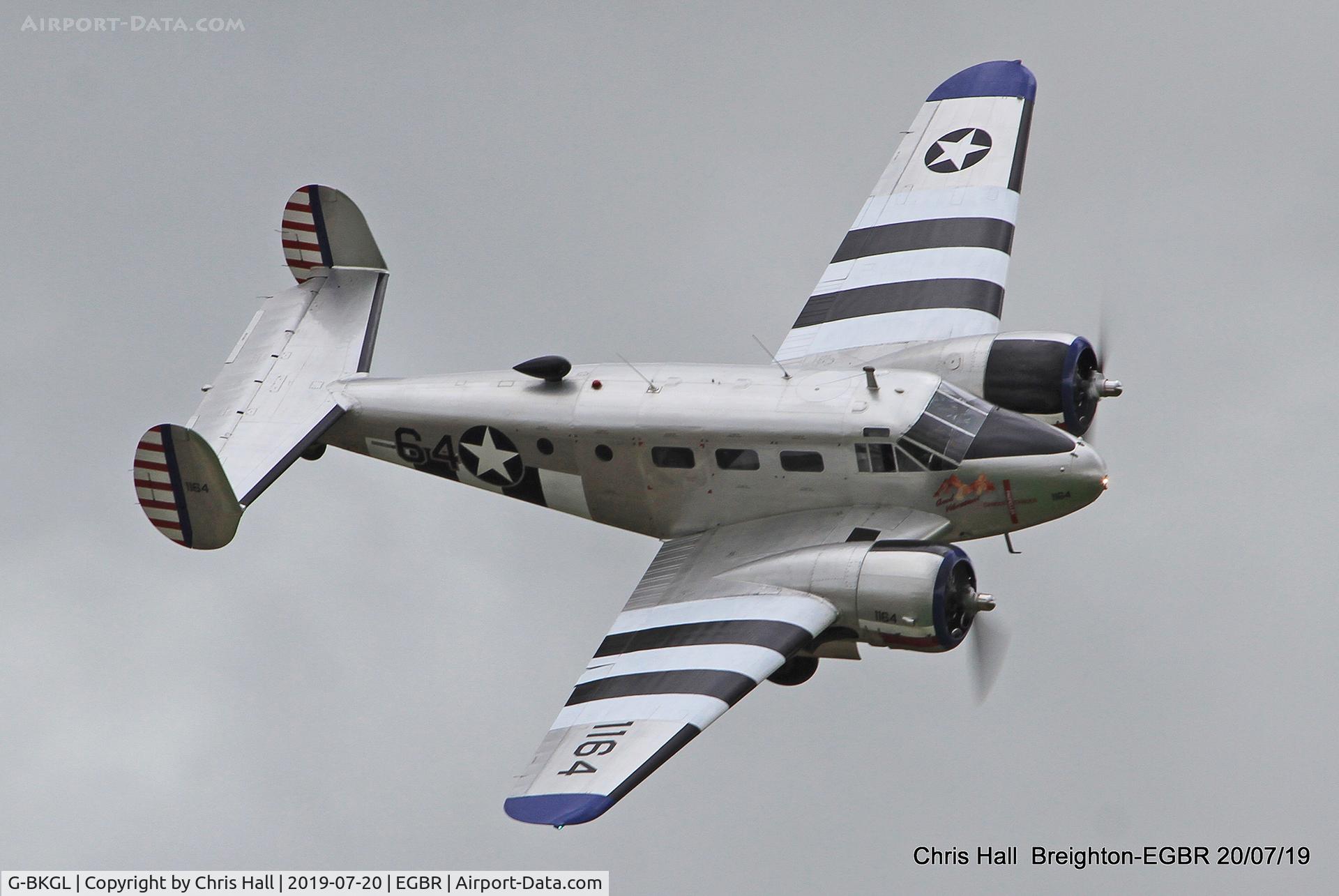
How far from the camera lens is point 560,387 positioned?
32.2 meters

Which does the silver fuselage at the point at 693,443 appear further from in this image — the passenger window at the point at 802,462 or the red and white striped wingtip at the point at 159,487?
the red and white striped wingtip at the point at 159,487

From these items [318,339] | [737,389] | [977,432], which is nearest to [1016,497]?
[977,432]

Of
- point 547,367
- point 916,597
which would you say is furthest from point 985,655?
point 547,367

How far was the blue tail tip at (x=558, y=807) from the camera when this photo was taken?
26.4m

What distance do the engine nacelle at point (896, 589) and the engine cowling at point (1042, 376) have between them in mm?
3518

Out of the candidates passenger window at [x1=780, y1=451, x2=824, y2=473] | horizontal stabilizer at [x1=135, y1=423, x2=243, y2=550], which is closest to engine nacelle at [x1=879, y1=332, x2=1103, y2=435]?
passenger window at [x1=780, y1=451, x2=824, y2=473]

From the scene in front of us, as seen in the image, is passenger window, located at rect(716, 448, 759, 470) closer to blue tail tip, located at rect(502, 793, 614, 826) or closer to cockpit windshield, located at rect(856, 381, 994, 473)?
cockpit windshield, located at rect(856, 381, 994, 473)

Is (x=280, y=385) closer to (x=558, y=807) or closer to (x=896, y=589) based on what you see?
(x=558, y=807)

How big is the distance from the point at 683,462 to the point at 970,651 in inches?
184

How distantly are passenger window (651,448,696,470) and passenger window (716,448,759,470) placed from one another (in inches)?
15.5

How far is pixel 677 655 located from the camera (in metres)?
29.0

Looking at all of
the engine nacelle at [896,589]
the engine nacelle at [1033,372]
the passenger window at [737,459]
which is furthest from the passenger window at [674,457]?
the engine nacelle at [1033,372]

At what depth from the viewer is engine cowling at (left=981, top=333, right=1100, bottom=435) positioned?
31.8 m

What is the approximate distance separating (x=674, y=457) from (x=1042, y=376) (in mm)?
5182
